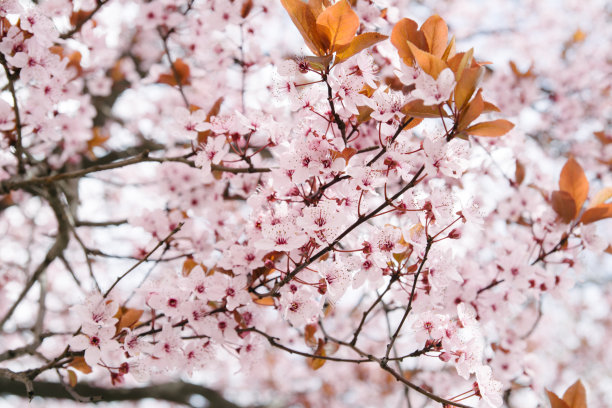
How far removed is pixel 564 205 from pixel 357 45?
3.50ft

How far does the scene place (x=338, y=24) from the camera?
1147 mm

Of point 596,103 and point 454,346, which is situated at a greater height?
point 596,103


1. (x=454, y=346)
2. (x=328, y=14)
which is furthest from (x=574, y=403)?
(x=328, y=14)

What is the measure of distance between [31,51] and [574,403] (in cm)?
203

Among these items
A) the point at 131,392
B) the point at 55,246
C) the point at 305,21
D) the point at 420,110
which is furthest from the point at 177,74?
the point at 131,392

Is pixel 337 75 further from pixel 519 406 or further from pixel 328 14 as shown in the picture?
pixel 519 406

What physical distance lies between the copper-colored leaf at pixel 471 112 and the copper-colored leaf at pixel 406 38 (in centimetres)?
21

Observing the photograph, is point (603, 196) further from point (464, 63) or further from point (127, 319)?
point (127, 319)

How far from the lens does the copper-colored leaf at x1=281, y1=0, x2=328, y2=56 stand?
1.18 m

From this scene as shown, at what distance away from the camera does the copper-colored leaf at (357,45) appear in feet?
3.93

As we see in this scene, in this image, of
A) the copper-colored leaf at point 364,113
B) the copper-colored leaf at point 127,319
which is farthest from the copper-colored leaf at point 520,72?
the copper-colored leaf at point 127,319

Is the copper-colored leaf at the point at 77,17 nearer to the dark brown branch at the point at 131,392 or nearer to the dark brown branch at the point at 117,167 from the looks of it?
the dark brown branch at the point at 117,167

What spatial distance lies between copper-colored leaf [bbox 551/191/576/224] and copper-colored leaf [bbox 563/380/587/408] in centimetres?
62

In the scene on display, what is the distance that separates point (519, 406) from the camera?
473cm
